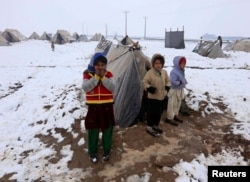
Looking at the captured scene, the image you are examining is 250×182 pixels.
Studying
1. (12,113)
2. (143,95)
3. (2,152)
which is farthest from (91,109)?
(12,113)

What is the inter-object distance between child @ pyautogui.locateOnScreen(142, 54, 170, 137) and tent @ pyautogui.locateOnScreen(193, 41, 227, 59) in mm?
14974

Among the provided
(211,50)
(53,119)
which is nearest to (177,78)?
(53,119)

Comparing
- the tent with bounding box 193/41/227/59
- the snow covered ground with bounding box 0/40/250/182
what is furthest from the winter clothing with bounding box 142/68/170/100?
the tent with bounding box 193/41/227/59

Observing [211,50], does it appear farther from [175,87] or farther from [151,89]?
[151,89]

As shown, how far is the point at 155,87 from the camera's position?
5172 mm

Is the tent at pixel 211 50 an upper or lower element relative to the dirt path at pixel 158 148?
upper

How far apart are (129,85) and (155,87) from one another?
2.79 ft

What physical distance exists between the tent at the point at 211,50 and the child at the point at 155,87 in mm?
14974

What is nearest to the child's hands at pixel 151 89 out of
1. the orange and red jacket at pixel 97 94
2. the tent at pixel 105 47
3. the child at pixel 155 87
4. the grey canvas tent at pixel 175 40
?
the child at pixel 155 87

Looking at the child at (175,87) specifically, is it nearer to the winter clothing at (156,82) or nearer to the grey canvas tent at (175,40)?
the winter clothing at (156,82)

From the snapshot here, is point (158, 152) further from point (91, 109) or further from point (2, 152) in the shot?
point (2, 152)

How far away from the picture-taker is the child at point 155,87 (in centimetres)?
A: 514

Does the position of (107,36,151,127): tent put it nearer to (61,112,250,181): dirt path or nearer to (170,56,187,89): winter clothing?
(61,112,250,181): dirt path

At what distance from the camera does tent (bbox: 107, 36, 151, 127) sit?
18.9ft
